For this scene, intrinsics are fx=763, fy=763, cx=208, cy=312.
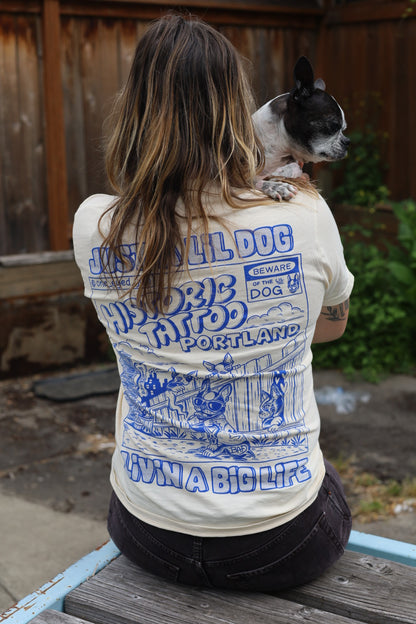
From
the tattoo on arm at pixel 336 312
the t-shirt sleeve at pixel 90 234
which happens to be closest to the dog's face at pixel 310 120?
the tattoo on arm at pixel 336 312

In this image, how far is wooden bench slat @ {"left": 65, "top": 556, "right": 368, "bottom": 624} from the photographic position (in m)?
1.70

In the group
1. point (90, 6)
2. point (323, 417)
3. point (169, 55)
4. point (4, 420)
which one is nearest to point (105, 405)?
point (4, 420)

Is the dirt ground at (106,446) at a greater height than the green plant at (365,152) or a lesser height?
lesser

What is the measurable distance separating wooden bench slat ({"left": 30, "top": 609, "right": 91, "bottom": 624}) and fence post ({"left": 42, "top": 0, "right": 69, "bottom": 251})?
14.2 ft

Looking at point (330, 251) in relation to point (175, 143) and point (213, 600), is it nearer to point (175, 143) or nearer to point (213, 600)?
point (175, 143)

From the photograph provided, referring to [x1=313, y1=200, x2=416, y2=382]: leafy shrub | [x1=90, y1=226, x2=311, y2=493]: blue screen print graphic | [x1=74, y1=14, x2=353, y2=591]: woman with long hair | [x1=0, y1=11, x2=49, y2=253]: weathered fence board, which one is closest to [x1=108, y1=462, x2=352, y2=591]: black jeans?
[x1=74, y1=14, x2=353, y2=591]: woman with long hair

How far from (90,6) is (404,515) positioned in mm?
4189

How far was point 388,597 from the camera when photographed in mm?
1778

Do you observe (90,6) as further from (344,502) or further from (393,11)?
(344,502)

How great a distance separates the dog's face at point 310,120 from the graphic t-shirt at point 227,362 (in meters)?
0.77

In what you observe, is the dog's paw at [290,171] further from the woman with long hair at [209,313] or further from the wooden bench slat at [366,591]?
the wooden bench slat at [366,591]

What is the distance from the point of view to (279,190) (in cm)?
172

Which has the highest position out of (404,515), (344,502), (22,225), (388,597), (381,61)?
(381,61)

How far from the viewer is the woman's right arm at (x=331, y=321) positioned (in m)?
1.99
